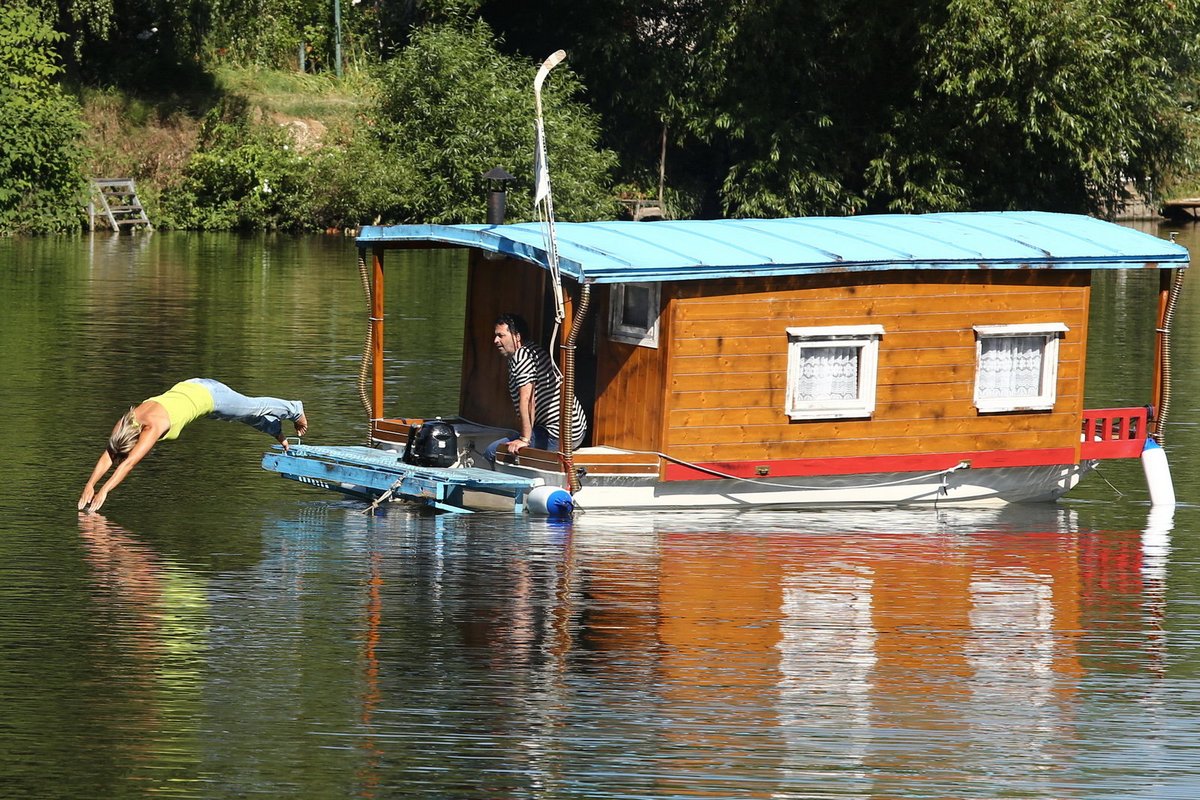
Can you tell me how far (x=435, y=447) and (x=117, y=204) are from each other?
1701 inches

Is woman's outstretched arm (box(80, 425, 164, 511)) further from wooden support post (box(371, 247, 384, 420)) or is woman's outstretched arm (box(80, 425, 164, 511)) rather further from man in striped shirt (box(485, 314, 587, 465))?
man in striped shirt (box(485, 314, 587, 465))

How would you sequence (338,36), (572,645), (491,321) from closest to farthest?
(572,645), (491,321), (338,36)

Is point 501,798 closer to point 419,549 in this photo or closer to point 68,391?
point 419,549

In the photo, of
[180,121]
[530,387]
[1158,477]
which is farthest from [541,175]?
[180,121]

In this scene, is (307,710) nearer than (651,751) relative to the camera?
No

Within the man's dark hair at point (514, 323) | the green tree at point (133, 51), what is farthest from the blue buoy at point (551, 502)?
the green tree at point (133, 51)

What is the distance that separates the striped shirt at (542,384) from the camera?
64.7 feet

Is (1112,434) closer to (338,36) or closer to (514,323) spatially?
(514,323)

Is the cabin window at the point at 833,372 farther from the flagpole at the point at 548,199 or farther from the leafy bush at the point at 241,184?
→ the leafy bush at the point at 241,184

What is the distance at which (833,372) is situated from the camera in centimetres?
2009

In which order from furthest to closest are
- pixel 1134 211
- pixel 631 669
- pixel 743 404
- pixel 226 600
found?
1. pixel 1134 211
2. pixel 743 404
3. pixel 226 600
4. pixel 631 669

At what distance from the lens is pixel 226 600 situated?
16.0 m

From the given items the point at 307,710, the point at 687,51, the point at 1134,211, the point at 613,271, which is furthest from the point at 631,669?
the point at 1134,211

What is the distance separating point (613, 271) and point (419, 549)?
10.1 ft
